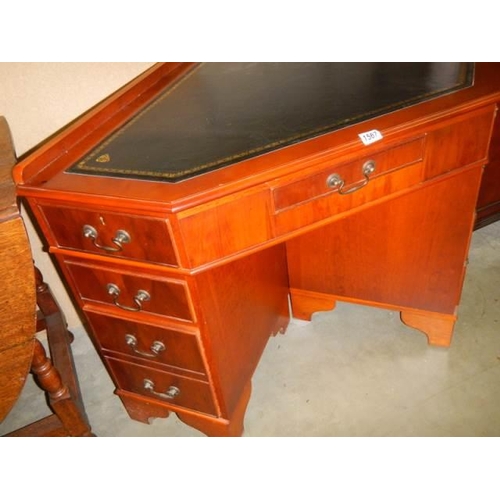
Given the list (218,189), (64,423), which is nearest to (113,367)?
(64,423)

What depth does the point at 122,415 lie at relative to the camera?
1.62 meters

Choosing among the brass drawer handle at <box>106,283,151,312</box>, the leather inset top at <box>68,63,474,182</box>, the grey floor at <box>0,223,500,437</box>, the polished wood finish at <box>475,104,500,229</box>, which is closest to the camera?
the leather inset top at <box>68,63,474,182</box>

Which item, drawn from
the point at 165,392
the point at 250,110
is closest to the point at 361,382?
the point at 165,392

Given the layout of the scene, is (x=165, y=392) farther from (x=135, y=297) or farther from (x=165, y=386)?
(x=135, y=297)

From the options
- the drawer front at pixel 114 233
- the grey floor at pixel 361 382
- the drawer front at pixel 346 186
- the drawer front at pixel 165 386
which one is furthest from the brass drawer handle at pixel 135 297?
the grey floor at pixel 361 382

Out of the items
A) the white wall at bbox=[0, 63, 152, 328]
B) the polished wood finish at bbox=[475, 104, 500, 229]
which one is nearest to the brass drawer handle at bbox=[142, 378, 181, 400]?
the white wall at bbox=[0, 63, 152, 328]

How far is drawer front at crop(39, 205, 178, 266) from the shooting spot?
3.03ft

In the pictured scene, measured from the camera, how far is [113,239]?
967 mm

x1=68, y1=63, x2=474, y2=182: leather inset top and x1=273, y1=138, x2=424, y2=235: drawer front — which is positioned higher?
x1=68, y1=63, x2=474, y2=182: leather inset top

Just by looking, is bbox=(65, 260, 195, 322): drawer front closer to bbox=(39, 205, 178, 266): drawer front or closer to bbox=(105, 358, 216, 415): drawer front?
bbox=(39, 205, 178, 266): drawer front

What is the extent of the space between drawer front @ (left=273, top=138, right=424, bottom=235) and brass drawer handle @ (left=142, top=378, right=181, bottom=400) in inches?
26.3

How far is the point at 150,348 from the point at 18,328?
386mm

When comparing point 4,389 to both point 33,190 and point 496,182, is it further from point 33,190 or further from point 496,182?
point 496,182

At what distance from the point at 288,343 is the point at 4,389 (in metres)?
1.14
